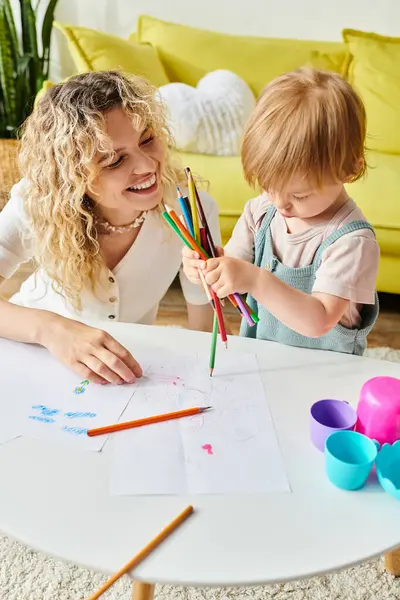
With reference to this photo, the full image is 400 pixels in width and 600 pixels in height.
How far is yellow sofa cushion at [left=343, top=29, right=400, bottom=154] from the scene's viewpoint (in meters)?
2.53

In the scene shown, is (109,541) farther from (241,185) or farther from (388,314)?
(388,314)

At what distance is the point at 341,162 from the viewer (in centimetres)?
88

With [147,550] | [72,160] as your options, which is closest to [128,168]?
[72,160]

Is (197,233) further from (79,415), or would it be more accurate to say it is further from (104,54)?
(104,54)

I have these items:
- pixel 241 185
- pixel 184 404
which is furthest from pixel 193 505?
pixel 241 185

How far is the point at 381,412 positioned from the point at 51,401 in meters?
0.46

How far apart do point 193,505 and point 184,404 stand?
0.19 m

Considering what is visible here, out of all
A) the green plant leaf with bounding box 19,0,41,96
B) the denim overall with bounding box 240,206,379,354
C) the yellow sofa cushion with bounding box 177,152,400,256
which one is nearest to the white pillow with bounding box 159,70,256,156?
the yellow sofa cushion with bounding box 177,152,400,256

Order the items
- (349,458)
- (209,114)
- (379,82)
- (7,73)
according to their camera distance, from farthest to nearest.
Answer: (7,73)
(379,82)
(209,114)
(349,458)

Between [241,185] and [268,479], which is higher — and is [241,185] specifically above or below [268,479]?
below

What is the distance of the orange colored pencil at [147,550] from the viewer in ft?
1.88

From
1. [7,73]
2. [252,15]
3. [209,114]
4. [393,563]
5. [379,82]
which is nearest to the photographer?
[393,563]

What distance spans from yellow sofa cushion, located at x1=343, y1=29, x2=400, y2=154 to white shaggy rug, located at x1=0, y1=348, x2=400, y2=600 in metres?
1.87

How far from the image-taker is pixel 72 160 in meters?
1.08
